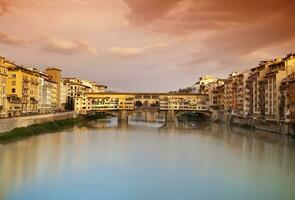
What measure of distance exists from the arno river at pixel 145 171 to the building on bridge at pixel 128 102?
14371 millimetres

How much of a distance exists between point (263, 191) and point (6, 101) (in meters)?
12.9

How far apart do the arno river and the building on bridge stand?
1437 cm

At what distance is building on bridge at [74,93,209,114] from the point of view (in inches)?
1120

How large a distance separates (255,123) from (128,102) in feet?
37.7

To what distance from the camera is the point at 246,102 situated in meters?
22.6

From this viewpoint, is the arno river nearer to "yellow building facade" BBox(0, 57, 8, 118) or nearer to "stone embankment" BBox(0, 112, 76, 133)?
"stone embankment" BBox(0, 112, 76, 133)

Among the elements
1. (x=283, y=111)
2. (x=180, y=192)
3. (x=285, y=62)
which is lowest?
(x=180, y=192)

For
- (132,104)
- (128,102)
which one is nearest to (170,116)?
(132,104)

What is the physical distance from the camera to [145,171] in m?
9.06

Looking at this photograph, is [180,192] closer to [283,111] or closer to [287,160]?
[287,160]

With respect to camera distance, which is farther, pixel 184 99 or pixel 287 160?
pixel 184 99

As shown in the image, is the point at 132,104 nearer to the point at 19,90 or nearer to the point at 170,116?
the point at 170,116

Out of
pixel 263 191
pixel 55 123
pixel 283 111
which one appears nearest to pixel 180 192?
pixel 263 191

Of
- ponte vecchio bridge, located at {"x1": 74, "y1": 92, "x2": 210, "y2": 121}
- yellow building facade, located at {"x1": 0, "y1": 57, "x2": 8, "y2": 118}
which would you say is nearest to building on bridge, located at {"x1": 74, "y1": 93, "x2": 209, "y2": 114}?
ponte vecchio bridge, located at {"x1": 74, "y1": 92, "x2": 210, "y2": 121}
